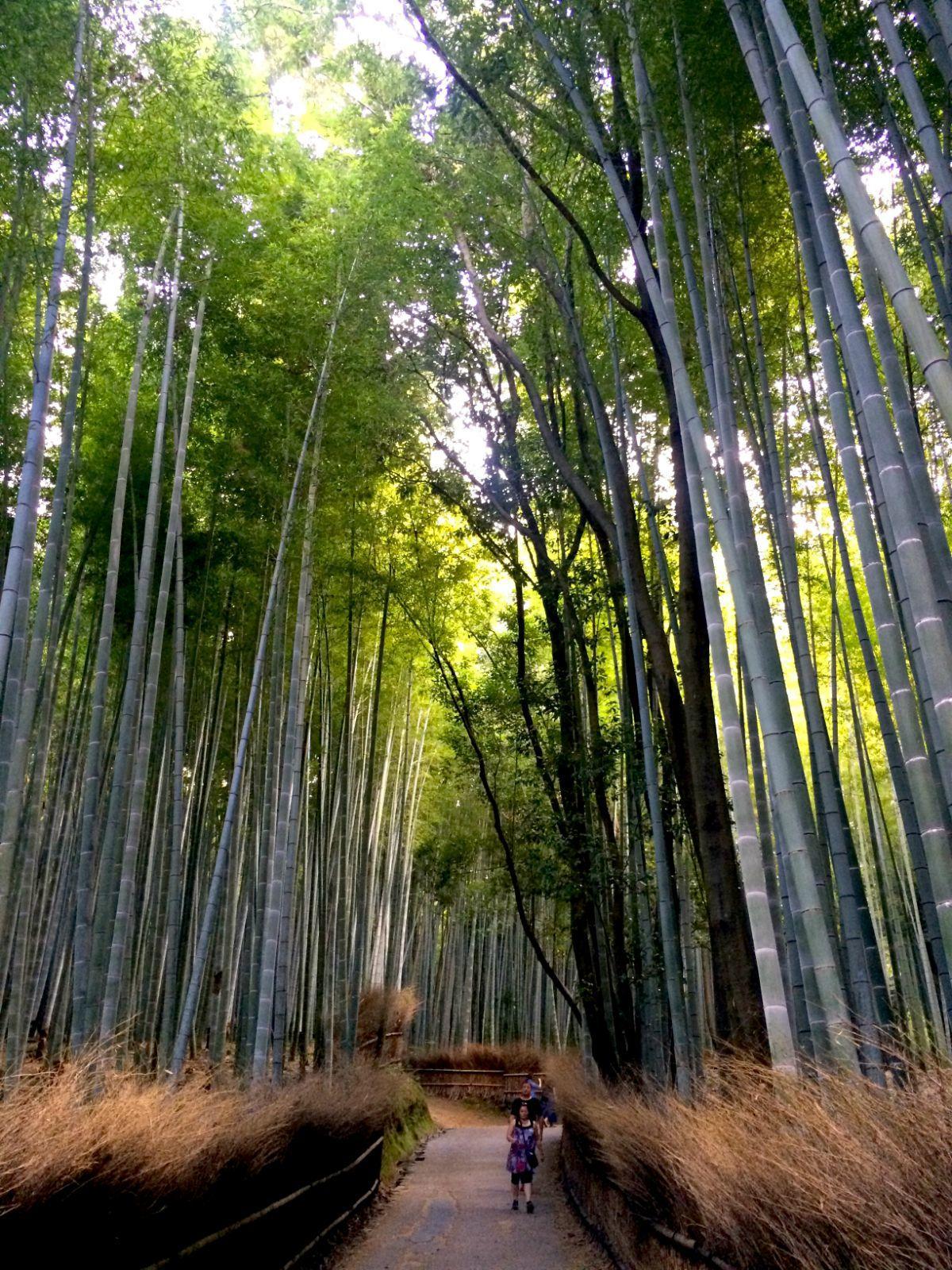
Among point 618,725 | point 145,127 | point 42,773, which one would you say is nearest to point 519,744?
point 618,725

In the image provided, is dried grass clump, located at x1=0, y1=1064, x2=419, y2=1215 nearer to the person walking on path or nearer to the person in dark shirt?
the person walking on path

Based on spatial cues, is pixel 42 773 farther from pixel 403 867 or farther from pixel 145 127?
pixel 403 867

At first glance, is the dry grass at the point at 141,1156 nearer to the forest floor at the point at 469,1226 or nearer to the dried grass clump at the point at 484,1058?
the forest floor at the point at 469,1226

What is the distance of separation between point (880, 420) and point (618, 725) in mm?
4322

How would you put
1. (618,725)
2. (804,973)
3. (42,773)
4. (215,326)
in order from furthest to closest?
1. (618,725)
2. (215,326)
3. (42,773)
4. (804,973)

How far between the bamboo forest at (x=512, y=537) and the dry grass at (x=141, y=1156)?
0.14ft

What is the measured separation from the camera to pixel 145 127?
4723 millimetres

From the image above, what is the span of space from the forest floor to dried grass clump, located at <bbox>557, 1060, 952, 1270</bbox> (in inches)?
78.2

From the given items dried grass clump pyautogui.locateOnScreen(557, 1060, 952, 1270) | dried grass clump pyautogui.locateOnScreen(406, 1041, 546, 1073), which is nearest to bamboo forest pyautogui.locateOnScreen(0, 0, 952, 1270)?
dried grass clump pyautogui.locateOnScreen(557, 1060, 952, 1270)

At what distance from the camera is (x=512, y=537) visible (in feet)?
24.2

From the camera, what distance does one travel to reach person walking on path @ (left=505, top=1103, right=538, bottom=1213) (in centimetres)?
584

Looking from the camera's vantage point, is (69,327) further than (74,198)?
Yes

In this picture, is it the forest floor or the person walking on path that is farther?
the person walking on path

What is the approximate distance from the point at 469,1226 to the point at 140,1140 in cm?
377
